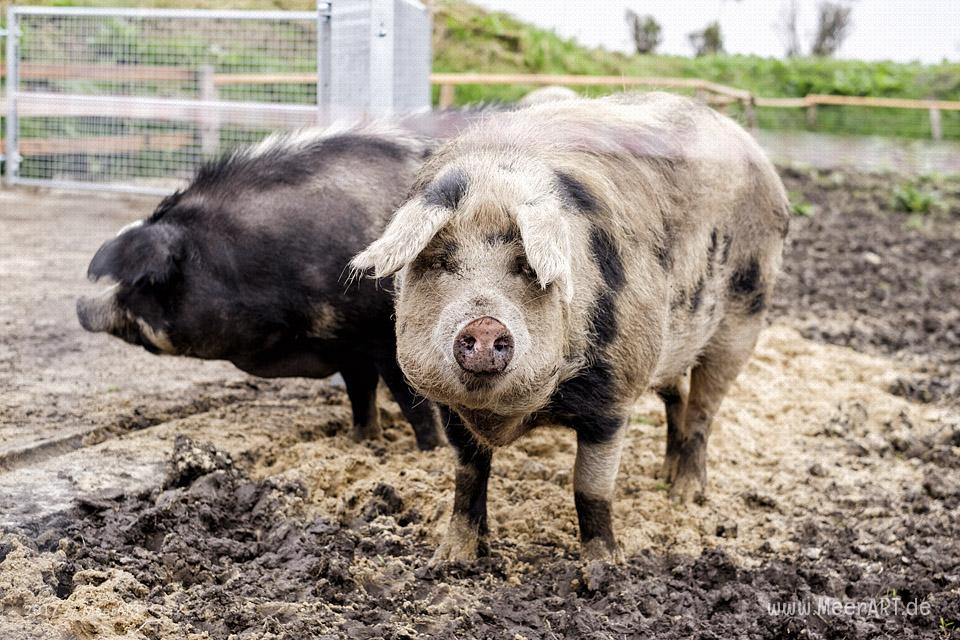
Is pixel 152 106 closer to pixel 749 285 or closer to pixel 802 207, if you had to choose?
pixel 749 285

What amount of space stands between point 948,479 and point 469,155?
3.09 m

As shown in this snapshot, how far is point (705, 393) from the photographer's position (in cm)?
502

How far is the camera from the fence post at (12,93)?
400 inches

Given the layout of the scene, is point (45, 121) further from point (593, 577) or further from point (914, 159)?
point (914, 159)

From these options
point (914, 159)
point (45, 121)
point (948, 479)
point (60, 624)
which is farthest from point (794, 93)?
point (60, 624)

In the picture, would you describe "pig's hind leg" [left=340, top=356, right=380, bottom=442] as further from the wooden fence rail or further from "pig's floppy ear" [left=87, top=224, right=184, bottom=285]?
the wooden fence rail

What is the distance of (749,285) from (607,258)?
1.41 metres

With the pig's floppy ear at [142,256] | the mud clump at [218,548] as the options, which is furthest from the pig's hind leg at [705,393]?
the pig's floppy ear at [142,256]

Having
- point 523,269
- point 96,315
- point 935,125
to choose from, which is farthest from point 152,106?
point 935,125

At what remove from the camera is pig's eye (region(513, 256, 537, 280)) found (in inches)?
129

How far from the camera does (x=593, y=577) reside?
12.3 ft

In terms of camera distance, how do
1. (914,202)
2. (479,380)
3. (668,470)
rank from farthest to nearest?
(914,202)
(668,470)
(479,380)

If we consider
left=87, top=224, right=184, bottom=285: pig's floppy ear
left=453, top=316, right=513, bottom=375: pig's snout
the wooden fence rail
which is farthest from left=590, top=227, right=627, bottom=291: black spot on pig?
the wooden fence rail

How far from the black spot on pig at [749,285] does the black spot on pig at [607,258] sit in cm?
116
